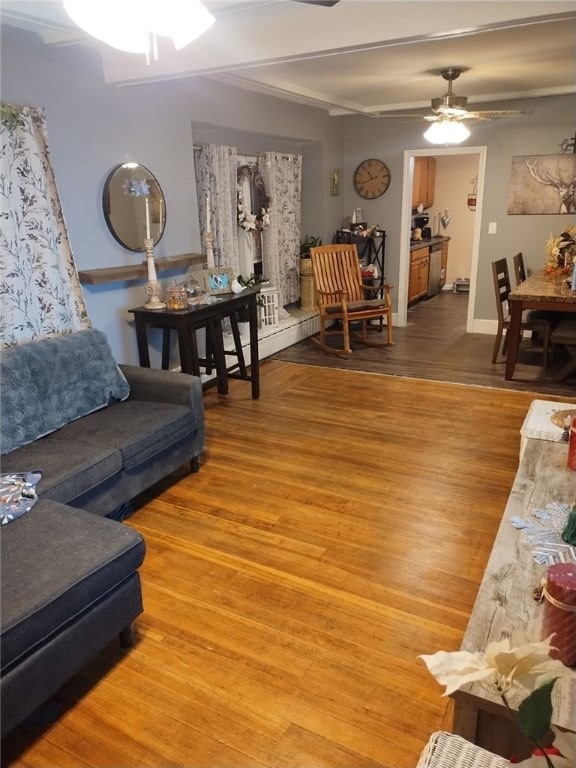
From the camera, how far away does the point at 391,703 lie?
173cm

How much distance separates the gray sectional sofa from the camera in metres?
1.60

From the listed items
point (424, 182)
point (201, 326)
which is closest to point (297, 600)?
point (201, 326)

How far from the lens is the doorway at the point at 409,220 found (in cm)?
573

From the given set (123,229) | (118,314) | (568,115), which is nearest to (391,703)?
(118,314)

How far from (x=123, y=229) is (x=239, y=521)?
207 cm

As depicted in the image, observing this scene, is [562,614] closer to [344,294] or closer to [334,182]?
[344,294]

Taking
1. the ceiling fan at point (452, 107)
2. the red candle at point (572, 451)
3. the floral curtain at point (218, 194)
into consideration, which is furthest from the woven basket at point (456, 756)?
the ceiling fan at point (452, 107)

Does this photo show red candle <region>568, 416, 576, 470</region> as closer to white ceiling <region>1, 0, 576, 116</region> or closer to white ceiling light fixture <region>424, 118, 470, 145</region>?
white ceiling <region>1, 0, 576, 116</region>

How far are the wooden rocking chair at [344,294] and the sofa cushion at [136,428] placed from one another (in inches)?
110

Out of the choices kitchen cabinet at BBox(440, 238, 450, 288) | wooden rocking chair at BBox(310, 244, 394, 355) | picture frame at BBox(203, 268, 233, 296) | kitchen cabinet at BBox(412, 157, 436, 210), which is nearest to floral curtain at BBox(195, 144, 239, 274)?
picture frame at BBox(203, 268, 233, 296)

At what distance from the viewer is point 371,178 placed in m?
6.36

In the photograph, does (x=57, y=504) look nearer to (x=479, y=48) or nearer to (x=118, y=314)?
(x=118, y=314)

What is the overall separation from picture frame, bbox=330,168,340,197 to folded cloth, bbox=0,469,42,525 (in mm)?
5115

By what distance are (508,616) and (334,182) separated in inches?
227
